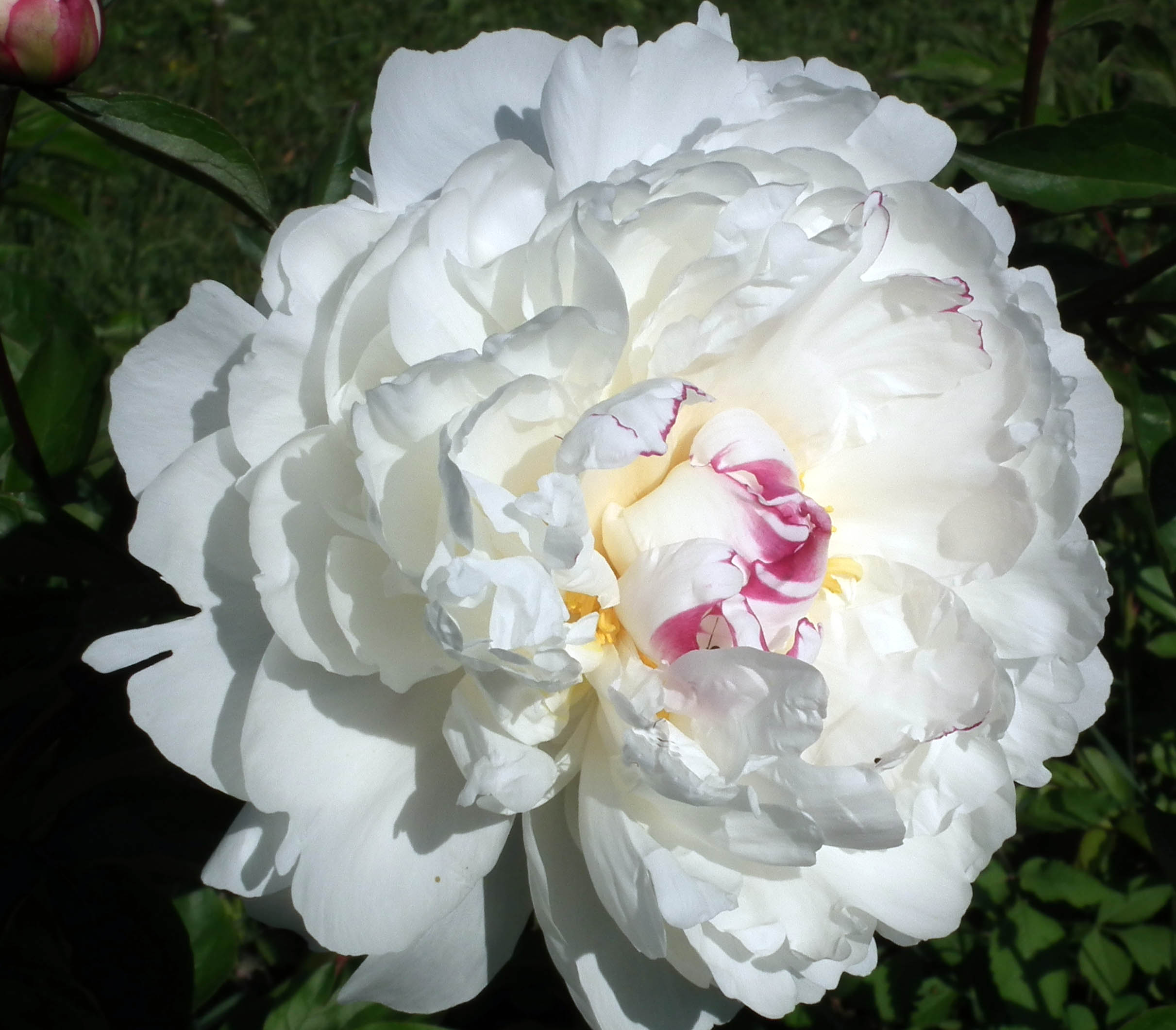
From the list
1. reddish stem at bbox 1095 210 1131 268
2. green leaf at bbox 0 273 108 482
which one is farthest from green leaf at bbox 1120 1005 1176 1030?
green leaf at bbox 0 273 108 482

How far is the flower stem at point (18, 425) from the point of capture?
0.99m

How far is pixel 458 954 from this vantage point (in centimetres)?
96

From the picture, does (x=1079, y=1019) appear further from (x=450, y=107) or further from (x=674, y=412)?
(x=450, y=107)

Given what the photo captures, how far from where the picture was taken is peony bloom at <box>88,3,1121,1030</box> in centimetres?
81

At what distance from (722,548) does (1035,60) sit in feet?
2.86

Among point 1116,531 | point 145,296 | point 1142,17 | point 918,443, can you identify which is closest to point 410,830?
point 918,443

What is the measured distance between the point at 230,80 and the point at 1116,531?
3.11 meters

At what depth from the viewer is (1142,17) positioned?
1761 millimetres

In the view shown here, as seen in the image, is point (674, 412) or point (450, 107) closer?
point (674, 412)

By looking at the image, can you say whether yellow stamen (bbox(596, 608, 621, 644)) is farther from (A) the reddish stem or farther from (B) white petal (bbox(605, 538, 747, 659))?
(A) the reddish stem

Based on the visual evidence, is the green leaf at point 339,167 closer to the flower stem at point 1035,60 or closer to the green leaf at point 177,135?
the green leaf at point 177,135

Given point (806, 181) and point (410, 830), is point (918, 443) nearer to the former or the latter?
point (806, 181)

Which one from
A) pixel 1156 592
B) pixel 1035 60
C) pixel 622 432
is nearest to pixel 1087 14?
pixel 1035 60

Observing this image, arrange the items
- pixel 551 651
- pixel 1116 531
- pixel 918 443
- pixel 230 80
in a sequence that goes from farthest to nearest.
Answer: pixel 230 80 → pixel 1116 531 → pixel 918 443 → pixel 551 651
